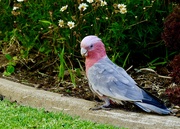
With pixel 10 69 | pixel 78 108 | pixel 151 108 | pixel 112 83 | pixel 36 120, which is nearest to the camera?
pixel 151 108

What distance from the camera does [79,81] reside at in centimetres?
616

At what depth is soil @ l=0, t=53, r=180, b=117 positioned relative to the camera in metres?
5.81

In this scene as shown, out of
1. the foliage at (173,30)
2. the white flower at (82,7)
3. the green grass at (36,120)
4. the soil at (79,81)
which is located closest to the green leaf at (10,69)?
the soil at (79,81)

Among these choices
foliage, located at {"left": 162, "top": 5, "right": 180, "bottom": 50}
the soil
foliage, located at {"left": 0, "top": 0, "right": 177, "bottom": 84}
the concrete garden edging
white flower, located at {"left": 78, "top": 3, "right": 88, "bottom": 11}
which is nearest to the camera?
the concrete garden edging

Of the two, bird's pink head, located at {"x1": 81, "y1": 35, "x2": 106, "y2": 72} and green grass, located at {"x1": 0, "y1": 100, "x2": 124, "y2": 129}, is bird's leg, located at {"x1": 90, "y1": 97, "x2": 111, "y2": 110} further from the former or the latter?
bird's pink head, located at {"x1": 81, "y1": 35, "x2": 106, "y2": 72}

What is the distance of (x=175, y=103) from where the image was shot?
520 centimetres

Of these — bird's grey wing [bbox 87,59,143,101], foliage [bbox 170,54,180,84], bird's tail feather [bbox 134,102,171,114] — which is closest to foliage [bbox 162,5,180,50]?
foliage [bbox 170,54,180,84]

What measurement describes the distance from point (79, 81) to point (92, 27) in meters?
0.65

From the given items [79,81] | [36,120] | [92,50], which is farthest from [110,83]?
[79,81]

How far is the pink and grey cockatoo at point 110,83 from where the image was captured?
504 cm

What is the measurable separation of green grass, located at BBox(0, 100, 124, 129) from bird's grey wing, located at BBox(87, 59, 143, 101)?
0.97 feet

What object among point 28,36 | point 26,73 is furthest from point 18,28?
point 26,73

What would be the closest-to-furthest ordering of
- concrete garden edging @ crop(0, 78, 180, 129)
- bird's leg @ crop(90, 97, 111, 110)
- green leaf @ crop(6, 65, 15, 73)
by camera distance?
concrete garden edging @ crop(0, 78, 180, 129)
bird's leg @ crop(90, 97, 111, 110)
green leaf @ crop(6, 65, 15, 73)

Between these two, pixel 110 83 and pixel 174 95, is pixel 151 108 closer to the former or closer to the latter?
pixel 174 95
